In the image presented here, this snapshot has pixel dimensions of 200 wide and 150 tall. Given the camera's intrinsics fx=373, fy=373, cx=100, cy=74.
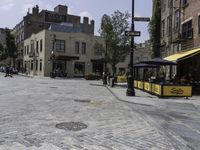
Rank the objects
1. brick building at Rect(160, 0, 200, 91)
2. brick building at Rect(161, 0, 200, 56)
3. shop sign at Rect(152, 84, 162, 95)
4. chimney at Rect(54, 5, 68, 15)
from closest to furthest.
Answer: shop sign at Rect(152, 84, 162, 95) < brick building at Rect(160, 0, 200, 91) < brick building at Rect(161, 0, 200, 56) < chimney at Rect(54, 5, 68, 15)

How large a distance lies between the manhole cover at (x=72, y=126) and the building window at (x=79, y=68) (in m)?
51.9

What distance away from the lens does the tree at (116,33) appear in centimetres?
3894

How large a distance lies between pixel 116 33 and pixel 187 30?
32.7 feet

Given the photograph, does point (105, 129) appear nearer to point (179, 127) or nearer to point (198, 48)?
point (179, 127)

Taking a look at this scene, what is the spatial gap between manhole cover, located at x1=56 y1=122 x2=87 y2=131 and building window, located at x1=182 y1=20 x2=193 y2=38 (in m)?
20.7

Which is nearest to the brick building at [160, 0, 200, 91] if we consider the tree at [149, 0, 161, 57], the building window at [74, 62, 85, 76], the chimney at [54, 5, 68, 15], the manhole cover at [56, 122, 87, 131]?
the tree at [149, 0, 161, 57]

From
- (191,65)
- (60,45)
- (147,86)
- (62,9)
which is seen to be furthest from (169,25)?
(62,9)

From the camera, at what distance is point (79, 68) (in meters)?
63.9

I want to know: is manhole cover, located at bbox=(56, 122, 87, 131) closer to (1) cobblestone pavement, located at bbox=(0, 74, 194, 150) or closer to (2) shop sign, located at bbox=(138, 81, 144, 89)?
(1) cobblestone pavement, located at bbox=(0, 74, 194, 150)

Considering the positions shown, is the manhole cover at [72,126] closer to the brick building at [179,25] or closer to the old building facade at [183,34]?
the old building facade at [183,34]

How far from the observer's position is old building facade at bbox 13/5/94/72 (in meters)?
83.2

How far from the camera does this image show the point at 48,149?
25.0 ft

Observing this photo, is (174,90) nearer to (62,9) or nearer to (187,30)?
(187,30)

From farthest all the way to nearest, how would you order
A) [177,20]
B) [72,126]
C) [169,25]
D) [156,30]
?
1. [156,30]
2. [169,25]
3. [177,20]
4. [72,126]
